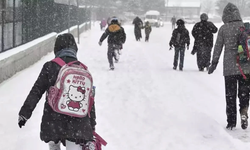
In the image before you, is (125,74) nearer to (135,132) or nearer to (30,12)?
(30,12)

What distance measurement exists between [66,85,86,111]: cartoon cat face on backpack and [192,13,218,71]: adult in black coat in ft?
31.4

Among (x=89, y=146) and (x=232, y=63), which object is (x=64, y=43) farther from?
(x=232, y=63)

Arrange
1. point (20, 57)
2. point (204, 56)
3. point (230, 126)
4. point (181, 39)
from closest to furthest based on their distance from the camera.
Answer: point (230, 126) → point (20, 57) → point (204, 56) → point (181, 39)

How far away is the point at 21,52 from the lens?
38.4ft

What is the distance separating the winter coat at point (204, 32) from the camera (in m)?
12.8

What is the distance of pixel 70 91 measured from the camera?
3449 millimetres

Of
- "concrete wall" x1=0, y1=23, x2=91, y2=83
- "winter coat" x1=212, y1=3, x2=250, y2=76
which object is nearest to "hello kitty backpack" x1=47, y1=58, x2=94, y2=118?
"winter coat" x1=212, y1=3, x2=250, y2=76

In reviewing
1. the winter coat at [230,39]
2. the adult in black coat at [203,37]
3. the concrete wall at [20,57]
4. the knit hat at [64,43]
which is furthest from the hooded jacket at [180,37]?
the knit hat at [64,43]

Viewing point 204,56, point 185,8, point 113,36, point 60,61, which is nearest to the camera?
point 60,61

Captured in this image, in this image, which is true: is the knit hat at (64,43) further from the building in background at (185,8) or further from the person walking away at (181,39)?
the building in background at (185,8)

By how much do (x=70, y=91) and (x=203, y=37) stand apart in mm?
10002

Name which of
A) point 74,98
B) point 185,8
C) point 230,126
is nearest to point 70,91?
point 74,98

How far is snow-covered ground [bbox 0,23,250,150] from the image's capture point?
5.97 metres

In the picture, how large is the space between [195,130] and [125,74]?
620 cm
